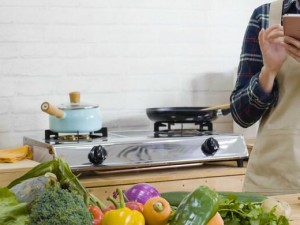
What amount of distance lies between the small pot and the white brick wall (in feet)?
0.86

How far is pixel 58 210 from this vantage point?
967 mm

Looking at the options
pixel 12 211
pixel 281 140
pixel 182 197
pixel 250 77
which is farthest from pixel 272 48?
pixel 12 211

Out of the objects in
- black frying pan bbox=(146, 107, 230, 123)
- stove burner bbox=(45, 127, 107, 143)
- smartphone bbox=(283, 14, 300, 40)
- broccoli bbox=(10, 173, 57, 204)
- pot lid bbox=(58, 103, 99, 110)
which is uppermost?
smartphone bbox=(283, 14, 300, 40)

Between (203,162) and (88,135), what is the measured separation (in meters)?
0.53

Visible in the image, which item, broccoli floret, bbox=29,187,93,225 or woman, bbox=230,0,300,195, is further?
woman, bbox=230,0,300,195

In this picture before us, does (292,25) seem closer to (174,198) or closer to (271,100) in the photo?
(271,100)

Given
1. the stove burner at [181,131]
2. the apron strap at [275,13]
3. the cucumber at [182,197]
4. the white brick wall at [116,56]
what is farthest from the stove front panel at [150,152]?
the cucumber at [182,197]

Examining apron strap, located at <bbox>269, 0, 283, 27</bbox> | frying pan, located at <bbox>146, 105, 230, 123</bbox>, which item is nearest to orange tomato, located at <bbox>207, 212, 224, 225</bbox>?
apron strap, located at <bbox>269, 0, 283, 27</bbox>

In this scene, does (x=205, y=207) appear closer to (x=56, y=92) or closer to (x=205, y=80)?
(x=56, y=92)

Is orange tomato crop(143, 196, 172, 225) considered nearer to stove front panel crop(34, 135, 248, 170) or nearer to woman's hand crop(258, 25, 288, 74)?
woman's hand crop(258, 25, 288, 74)

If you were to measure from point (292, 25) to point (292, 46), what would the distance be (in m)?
0.11

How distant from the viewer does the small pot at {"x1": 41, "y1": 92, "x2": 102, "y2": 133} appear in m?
2.57

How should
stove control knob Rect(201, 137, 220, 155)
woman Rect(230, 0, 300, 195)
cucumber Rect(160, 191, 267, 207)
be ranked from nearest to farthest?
cucumber Rect(160, 191, 267, 207)
woman Rect(230, 0, 300, 195)
stove control knob Rect(201, 137, 220, 155)

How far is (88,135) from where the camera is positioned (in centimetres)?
270
